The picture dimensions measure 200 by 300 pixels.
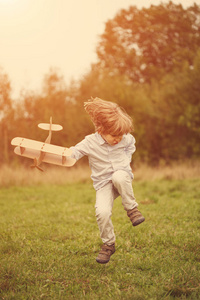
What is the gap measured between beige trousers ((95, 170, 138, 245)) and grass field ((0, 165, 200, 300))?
1.48 feet

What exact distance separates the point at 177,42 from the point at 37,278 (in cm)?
2591

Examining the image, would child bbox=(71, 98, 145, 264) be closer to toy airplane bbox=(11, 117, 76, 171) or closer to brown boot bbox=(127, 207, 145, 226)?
brown boot bbox=(127, 207, 145, 226)

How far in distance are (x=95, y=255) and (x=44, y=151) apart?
160 centimetres

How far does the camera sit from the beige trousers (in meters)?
4.13

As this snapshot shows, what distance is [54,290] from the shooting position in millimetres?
3740

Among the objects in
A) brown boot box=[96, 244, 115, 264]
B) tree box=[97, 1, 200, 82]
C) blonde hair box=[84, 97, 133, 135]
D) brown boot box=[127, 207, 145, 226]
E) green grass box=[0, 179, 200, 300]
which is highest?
tree box=[97, 1, 200, 82]

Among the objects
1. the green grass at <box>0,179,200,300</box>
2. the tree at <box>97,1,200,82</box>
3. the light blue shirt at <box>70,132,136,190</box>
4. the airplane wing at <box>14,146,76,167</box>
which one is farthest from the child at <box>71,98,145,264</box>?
the tree at <box>97,1,200,82</box>

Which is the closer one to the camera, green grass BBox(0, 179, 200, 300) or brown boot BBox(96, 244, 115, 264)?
green grass BBox(0, 179, 200, 300)

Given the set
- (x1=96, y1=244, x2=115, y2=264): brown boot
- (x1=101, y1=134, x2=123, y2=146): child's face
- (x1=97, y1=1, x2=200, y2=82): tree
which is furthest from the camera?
(x1=97, y1=1, x2=200, y2=82): tree

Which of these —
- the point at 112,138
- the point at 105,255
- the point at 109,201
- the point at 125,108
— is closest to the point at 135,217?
the point at 109,201

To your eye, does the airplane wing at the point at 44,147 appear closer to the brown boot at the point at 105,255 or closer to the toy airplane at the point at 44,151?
the toy airplane at the point at 44,151

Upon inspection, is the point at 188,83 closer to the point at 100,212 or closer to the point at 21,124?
the point at 21,124

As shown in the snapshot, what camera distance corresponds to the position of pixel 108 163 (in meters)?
4.30

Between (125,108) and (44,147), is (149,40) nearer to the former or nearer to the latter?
(125,108)
